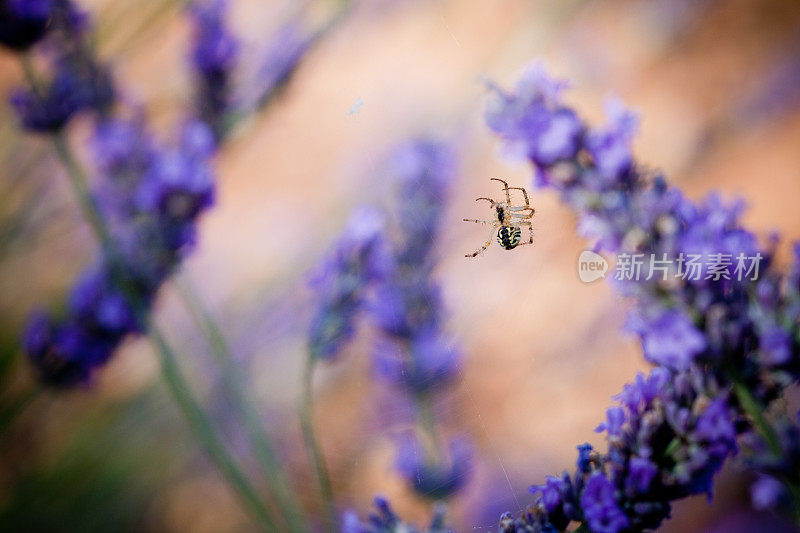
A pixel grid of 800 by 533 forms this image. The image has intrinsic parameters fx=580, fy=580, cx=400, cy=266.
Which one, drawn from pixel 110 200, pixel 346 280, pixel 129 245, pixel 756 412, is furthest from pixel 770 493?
pixel 110 200

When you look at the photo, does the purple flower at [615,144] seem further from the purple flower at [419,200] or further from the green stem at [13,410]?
the green stem at [13,410]

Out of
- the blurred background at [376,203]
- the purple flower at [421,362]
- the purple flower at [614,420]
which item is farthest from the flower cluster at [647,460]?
the blurred background at [376,203]

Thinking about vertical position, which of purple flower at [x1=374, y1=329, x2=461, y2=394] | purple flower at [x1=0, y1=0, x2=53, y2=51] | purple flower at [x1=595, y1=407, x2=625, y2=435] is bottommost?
purple flower at [x1=595, y1=407, x2=625, y2=435]

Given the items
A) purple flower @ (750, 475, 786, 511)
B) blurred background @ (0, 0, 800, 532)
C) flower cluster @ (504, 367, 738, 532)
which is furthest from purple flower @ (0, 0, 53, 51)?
purple flower @ (750, 475, 786, 511)

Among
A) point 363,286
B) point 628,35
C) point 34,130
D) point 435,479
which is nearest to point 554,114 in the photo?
point 363,286

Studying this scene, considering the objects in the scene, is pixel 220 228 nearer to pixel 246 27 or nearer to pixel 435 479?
pixel 246 27

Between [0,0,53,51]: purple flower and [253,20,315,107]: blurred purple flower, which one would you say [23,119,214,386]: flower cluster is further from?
[253,20,315,107]: blurred purple flower

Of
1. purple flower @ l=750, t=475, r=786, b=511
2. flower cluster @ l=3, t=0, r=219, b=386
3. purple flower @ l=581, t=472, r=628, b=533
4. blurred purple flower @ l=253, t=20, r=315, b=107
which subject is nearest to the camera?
purple flower @ l=581, t=472, r=628, b=533
